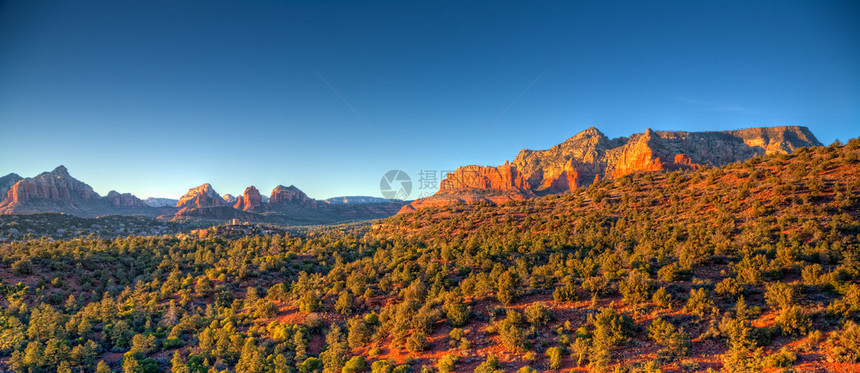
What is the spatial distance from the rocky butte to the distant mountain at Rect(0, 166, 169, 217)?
144177 millimetres

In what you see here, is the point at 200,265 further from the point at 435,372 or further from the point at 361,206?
the point at 361,206

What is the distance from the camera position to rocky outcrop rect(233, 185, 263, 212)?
16612 cm

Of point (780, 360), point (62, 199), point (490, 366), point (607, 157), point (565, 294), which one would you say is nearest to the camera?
point (780, 360)

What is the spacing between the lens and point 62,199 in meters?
129

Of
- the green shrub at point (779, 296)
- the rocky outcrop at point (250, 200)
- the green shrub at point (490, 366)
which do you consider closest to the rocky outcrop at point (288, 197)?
the rocky outcrop at point (250, 200)

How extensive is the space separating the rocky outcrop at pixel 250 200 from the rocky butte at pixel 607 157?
101m

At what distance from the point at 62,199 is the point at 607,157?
229m

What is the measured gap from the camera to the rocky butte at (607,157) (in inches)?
3823

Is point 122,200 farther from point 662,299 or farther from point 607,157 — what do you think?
point 607,157

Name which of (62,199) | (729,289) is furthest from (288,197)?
(729,289)

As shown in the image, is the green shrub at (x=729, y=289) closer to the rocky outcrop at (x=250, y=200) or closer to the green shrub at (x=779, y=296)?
the green shrub at (x=779, y=296)

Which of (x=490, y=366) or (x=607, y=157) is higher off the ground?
(x=607, y=157)

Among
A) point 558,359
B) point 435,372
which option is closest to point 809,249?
point 558,359

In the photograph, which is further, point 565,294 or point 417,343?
point 565,294
